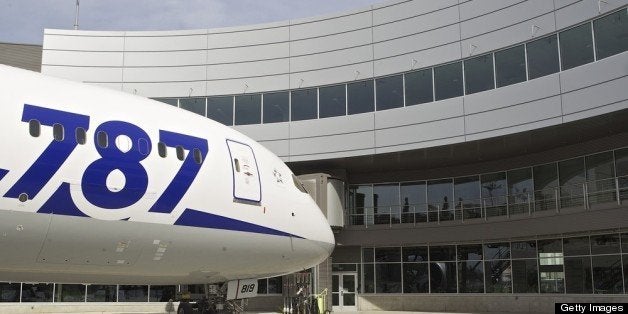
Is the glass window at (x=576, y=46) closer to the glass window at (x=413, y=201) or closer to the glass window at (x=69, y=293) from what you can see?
the glass window at (x=413, y=201)

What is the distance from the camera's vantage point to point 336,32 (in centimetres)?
3206

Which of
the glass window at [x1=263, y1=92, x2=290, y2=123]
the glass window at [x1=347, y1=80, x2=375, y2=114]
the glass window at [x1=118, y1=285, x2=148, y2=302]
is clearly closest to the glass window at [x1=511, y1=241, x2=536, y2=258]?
the glass window at [x1=347, y1=80, x2=375, y2=114]

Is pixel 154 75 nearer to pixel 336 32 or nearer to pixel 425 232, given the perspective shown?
pixel 336 32

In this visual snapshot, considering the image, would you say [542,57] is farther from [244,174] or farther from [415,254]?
[244,174]

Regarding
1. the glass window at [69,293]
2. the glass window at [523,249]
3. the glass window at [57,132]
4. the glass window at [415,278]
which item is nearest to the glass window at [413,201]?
the glass window at [415,278]

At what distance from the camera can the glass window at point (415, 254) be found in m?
32.7

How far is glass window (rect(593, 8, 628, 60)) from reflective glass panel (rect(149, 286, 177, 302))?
22.5 metres

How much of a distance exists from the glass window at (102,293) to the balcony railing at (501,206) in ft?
39.8

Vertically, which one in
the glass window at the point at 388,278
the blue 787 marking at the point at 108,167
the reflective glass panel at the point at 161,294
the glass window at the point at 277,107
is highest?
the glass window at the point at 277,107

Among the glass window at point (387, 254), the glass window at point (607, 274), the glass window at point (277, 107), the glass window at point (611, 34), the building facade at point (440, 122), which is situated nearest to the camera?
the glass window at point (611, 34)

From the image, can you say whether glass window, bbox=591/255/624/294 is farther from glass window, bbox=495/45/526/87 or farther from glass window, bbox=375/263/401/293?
glass window, bbox=375/263/401/293

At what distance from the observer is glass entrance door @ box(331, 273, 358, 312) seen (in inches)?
1316

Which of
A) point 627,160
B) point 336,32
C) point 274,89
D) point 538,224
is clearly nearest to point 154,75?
point 274,89

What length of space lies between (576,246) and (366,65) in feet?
40.2
